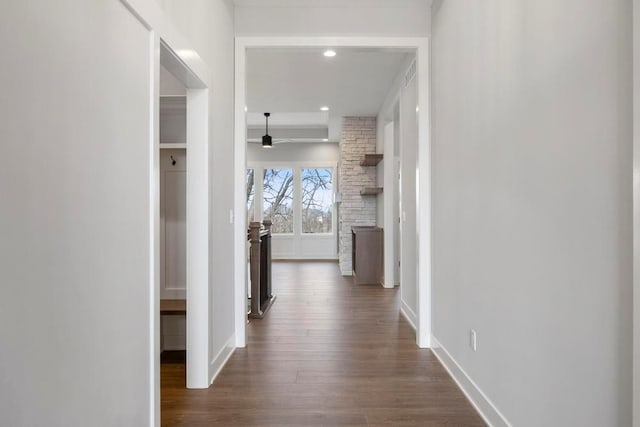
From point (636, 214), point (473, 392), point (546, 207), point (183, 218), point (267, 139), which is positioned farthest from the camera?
point (267, 139)

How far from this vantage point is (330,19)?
11.4 feet

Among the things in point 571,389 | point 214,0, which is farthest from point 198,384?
point 214,0

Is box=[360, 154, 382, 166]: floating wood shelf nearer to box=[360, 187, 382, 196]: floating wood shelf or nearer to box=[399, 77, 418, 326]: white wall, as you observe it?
box=[360, 187, 382, 196]: floating wood shelf

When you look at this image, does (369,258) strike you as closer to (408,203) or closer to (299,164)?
(408,203)

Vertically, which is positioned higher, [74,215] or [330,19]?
[330,19]

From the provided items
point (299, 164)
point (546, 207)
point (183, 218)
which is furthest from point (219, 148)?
point (299, 164)

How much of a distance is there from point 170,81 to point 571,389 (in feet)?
10.3

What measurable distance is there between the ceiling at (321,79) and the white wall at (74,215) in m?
2.25

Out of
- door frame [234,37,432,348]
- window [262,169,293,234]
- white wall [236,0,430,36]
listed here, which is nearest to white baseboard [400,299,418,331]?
door frame [234,37,432,348]

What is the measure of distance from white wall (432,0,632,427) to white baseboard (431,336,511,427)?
0.16ft

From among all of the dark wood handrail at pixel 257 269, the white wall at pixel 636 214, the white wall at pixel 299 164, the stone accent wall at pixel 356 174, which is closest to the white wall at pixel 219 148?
the dark wood handrail at pixel 257 269

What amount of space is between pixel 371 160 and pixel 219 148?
435 cm

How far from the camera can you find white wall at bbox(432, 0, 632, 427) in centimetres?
129

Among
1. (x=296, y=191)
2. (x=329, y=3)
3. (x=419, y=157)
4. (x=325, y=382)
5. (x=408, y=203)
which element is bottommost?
(x=325, y=382)
